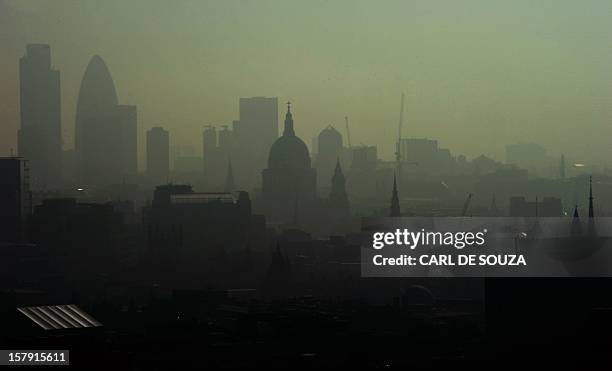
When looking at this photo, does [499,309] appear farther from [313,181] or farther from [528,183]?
[313,181]

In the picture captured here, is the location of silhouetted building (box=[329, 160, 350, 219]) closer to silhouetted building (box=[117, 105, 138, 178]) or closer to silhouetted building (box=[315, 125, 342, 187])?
silhouetted building (box=[315, 125, 342, 187])

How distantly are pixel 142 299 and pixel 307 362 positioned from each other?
1485 mm

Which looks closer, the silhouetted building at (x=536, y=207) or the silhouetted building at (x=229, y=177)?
the silhouetted building at (x=536, y=207)

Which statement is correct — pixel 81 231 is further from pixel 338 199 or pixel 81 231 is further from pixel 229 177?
pixel 338 199

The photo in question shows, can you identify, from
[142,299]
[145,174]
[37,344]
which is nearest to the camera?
[37,344]

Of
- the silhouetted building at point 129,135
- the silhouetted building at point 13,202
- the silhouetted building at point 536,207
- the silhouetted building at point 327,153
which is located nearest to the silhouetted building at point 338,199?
the silhouetted building at point 327,153

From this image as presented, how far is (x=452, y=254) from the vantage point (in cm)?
609

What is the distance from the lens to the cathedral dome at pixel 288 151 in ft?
22.4

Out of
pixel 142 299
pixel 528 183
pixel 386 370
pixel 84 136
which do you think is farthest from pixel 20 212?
pixel 528 183

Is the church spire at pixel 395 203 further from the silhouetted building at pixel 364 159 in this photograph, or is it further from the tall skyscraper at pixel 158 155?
the tall skyscraper at pixel 158 155

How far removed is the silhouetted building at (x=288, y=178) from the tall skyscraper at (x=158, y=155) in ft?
2.35

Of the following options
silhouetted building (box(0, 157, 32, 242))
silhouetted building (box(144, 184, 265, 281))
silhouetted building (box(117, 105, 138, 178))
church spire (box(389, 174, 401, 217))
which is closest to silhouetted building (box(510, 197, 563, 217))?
church spire (box(389, 174, 401, 217))

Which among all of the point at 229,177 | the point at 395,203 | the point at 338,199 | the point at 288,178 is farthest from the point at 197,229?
the point at 395,203

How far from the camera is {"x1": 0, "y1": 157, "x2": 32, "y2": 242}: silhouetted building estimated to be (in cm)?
689
